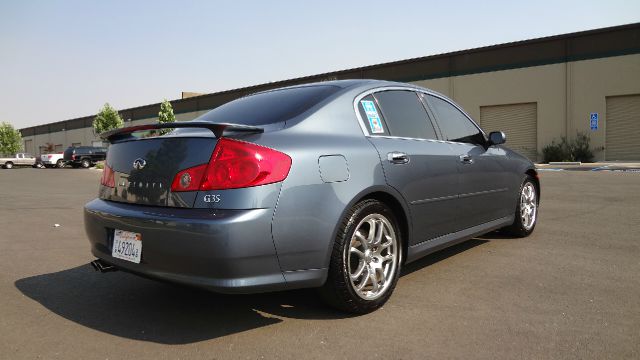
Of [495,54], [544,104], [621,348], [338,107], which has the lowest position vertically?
[621,348]

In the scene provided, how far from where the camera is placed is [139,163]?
9.50 ft

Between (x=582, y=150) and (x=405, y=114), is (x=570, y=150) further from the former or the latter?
(x=405, y=114)

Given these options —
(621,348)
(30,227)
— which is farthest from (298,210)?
(30,227)

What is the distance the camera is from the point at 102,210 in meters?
3.03

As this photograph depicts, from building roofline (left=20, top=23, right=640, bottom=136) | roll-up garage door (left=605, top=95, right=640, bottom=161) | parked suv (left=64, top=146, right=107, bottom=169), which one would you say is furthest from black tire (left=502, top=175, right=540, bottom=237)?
parked suv (left=64, top=146, right=107, bottom=169)

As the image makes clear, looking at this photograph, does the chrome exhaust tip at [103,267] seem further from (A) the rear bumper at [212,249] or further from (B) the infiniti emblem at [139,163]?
(B) the infiniti emblem at [139,163]

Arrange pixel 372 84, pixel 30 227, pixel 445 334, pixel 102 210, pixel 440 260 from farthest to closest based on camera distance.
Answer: pixel 30 227 < pixel 440 260 < pixel 372 84 < pixel 102 210 < pixel 445 334

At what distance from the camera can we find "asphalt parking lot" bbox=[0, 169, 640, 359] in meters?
2.51

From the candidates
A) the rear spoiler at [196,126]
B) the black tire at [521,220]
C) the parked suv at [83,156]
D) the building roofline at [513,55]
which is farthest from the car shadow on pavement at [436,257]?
the parked suv at [83,156]

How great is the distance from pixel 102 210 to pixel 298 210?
1324 millimetres

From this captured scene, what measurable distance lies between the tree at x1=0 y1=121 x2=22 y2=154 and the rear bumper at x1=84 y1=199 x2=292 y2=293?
7549 cm

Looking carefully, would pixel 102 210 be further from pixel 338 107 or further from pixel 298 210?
pixel 338 107

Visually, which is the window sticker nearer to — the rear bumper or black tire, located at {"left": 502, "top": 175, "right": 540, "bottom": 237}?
the rear bumper

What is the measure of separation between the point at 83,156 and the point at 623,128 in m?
34.1
